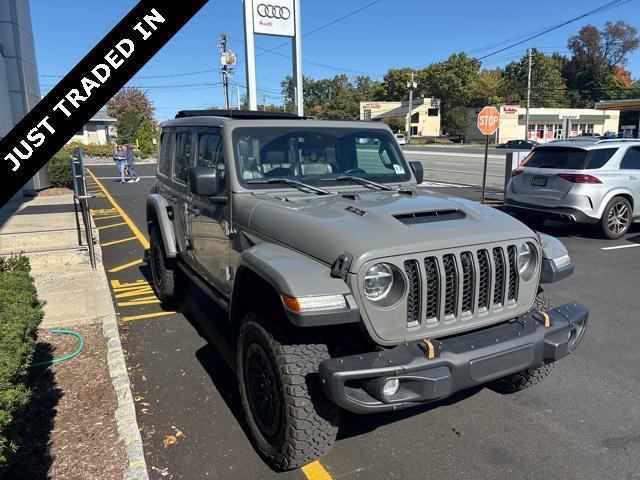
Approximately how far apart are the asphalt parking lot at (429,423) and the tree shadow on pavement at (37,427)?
57 centimetres

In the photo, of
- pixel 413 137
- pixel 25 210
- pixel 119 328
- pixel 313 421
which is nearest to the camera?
pixel 313 421

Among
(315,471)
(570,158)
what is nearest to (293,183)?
(315,471)

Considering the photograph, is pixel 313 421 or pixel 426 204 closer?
pixel 313 421

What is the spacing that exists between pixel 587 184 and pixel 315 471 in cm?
779

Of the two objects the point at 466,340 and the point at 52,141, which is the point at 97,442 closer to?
the point at 52,141

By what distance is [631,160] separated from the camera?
9.34 m

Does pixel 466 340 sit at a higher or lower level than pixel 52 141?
lower

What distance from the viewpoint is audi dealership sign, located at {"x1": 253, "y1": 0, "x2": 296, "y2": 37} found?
50.9 feet

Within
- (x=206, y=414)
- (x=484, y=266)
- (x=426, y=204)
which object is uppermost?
(x=426, y=204)

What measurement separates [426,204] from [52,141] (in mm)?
2220

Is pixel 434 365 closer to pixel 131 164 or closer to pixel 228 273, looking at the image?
pixel 228 273

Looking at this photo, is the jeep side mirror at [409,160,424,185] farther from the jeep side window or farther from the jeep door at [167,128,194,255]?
the jeep door at [167,128,194,255]

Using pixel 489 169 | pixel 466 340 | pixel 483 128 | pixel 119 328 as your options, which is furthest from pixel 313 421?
pixel 489 169

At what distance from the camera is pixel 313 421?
8.80ft
